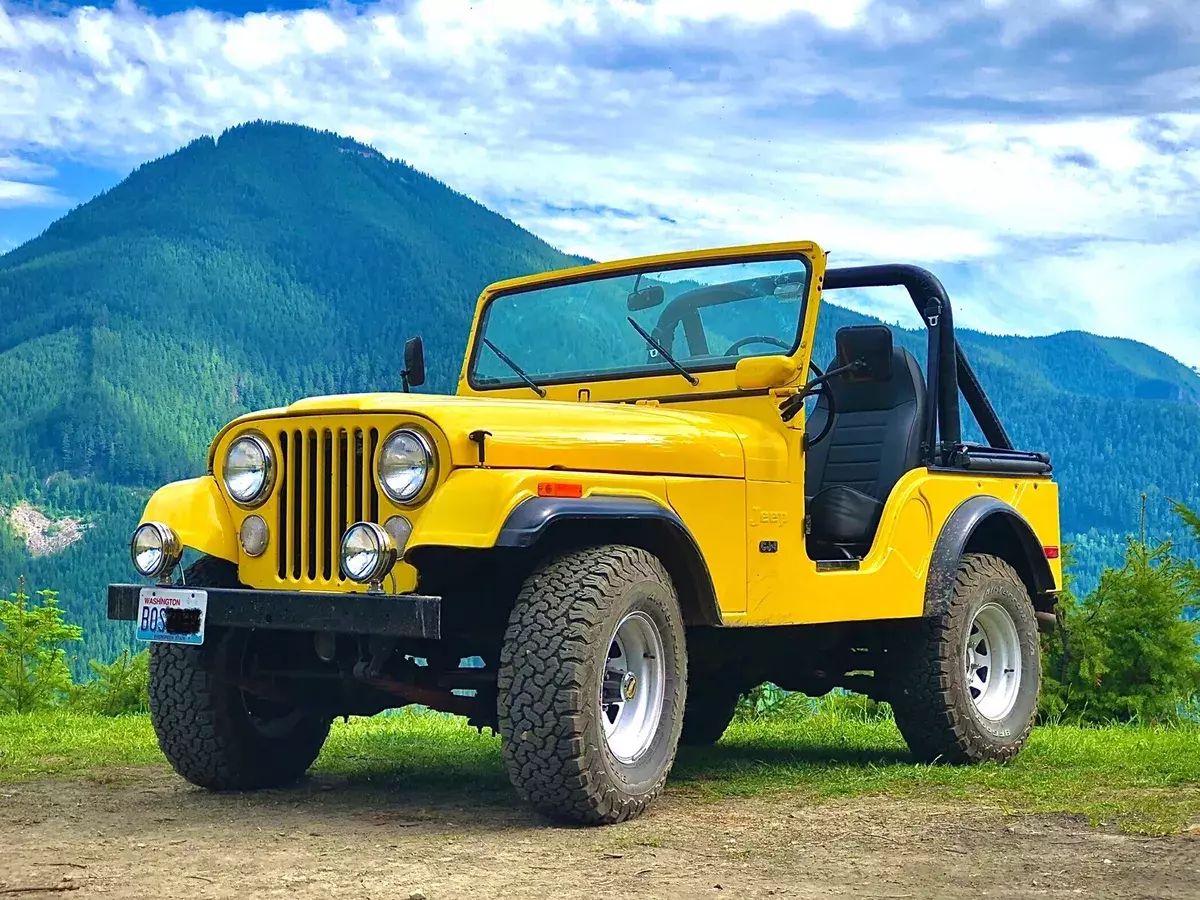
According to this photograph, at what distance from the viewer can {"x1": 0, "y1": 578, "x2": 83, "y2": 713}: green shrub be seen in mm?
13047

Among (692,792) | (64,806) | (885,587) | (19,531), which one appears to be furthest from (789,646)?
(19,531)

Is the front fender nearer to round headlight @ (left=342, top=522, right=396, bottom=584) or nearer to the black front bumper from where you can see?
the black front bumper

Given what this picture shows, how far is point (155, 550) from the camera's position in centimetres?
606

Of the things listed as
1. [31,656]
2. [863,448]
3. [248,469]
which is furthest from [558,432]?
[31,656]

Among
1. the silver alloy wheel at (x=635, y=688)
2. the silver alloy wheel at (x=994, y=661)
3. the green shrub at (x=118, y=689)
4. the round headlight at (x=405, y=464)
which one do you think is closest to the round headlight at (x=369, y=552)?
the round headlight at (x=405, y=464)

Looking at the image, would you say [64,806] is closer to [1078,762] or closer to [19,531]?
[1078,762]

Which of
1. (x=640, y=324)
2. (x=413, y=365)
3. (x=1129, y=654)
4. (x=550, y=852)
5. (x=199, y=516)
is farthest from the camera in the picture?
(x=1129, y=654)

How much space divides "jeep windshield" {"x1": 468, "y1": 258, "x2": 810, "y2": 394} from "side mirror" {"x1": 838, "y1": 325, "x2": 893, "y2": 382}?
33cm

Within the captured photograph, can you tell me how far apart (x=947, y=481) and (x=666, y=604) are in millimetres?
2487

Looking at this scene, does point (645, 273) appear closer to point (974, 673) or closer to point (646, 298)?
point (646, 298)

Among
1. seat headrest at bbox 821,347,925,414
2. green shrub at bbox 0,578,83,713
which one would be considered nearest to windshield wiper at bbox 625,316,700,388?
seat headrest at bbox 821,347,925,414

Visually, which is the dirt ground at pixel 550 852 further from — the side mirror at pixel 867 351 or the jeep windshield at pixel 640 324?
the jeep windshield at pixel 640 324

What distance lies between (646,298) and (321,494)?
243 centimetres

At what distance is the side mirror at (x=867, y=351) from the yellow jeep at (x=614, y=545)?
0.01 m
